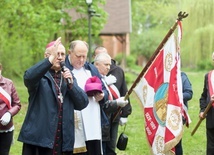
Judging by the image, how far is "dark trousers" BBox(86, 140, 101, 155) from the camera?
509cm

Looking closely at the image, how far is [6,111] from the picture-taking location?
5688 millimetres

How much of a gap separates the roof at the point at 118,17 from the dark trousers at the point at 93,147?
30.0 m

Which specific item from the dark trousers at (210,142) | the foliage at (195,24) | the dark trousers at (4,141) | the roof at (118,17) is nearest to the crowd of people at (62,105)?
the dark trousers at (4,141)

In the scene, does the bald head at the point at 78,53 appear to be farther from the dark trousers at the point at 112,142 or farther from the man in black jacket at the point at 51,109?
the dark trousers at the point at 112,142

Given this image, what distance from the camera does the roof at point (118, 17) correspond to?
1374 inches

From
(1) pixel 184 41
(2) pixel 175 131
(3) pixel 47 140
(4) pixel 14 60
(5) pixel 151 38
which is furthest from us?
(5) pixel 151 38

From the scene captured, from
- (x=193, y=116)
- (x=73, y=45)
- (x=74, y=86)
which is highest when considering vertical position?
(x=73, y=45)

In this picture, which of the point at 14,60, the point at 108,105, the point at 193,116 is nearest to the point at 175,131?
the point at 108,105

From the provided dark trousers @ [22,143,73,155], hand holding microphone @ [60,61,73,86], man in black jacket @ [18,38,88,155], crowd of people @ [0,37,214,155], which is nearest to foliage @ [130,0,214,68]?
crowd of people @ [0,37,214,155]

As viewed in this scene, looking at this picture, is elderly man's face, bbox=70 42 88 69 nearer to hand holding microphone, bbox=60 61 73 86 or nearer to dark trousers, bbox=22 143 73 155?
hand holding microphone, bbox=60 61 73 86

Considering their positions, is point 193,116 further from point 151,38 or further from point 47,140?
point 151,38

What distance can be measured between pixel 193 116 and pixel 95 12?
5.99 meters

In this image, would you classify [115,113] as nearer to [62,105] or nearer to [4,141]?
[4,141]

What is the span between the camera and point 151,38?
47500 millimetres
